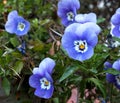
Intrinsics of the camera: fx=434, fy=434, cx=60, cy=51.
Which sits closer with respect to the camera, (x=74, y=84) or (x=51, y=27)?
(x=74, y=84)

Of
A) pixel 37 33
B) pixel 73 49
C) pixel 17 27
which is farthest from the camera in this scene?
pixel 37 33

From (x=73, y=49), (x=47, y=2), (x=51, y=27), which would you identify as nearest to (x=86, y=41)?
(x=73, y=49)

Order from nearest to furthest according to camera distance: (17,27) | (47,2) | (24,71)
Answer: (24,71)
(17,27)
(47,2)

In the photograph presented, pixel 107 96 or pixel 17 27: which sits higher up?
pixel 17 27

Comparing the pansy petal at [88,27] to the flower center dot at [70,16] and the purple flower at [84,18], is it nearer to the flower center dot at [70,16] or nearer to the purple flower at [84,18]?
the purple flower at [84,18]

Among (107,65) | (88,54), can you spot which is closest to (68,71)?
(88,54)

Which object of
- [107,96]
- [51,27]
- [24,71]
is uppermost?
[51,27]

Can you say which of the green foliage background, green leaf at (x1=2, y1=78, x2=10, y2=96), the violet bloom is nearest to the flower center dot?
the violet bloom

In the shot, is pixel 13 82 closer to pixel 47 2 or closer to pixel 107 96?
pixel 107 96
